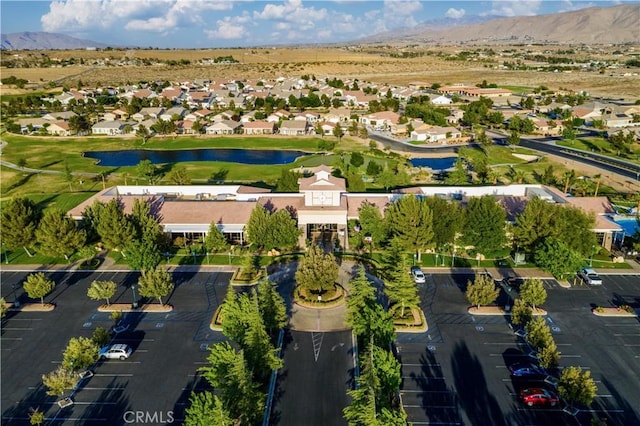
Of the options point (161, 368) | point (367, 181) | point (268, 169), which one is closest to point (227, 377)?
point (161, 368)

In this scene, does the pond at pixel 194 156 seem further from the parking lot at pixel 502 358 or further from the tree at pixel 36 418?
the tree at pixel 36 418

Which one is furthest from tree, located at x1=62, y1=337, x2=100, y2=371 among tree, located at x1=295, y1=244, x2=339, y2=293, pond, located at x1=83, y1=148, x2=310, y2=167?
pond, located at x1=83, y1=148, x2=310, y2=167

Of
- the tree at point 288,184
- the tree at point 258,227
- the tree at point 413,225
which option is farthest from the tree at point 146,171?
the tree at point 413,225

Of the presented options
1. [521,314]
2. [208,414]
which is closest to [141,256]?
[208,414]

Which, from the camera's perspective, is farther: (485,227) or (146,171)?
(146,171)

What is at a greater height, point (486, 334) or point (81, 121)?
point (81, 121)

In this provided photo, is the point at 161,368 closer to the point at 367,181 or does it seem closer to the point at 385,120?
the point at 367,181

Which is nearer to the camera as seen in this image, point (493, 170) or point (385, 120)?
point (493, 170)

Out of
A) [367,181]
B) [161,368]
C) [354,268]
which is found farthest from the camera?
[367,181]

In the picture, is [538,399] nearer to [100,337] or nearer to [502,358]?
[502,358]
